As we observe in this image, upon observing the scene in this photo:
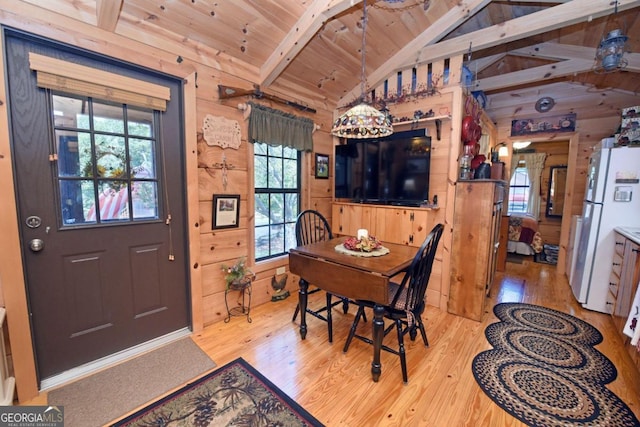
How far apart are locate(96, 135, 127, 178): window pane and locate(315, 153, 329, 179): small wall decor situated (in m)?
1.99

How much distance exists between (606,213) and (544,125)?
6.70 ft

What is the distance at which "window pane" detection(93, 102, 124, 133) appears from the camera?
1796 mm

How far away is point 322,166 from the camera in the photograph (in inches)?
135

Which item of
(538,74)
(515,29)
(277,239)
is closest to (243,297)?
(277,239)

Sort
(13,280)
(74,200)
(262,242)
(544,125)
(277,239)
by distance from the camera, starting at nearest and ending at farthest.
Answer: (13,280), (74,200), (262,242), (277,239), (544,125)

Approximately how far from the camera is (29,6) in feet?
4.89

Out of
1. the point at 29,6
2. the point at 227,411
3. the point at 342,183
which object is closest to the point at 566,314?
the point at 342,183

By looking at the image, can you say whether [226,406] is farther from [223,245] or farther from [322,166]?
[322,166]

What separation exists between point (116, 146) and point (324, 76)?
7.04ft

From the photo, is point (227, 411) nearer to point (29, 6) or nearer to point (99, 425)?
point (99, 425)

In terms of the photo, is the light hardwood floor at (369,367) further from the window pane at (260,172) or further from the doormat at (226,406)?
the window pane at (260,172)

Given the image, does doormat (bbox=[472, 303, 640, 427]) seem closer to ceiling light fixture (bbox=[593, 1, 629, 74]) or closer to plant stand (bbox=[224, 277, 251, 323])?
plant stand (bbox=[224, 277, 251, 323])

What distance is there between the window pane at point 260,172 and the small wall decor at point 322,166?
28.8 inches

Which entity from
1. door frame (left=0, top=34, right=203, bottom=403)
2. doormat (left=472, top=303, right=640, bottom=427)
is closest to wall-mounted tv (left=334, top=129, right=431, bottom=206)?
doormat (left=472, top=303, right=640, bottom=427)
